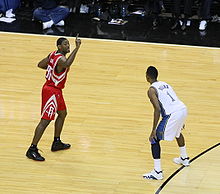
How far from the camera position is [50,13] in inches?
514

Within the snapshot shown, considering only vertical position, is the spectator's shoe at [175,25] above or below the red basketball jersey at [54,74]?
below

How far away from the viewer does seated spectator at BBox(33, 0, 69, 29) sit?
13.0 m

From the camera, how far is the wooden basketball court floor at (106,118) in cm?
765

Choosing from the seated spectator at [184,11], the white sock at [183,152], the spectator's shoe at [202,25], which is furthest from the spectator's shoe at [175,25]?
the white sock at [183,152]

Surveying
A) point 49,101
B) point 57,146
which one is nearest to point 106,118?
point 57,146

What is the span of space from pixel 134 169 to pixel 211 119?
1.80 m

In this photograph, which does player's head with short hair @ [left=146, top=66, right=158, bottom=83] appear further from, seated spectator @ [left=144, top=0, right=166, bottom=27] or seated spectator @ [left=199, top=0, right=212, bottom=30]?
seated spectator @ [left=144, top=0, right=166, bottom=27]

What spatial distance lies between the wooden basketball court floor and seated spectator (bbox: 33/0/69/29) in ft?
2.41

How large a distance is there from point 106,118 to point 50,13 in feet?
14.6

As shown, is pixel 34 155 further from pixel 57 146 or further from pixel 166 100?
pixel 166 100

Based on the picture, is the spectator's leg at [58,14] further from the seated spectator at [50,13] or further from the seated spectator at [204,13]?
the seated spectator at [204,13]

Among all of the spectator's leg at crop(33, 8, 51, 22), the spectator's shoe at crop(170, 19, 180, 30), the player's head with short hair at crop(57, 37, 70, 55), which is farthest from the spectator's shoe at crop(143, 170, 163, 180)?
the spectator's leg at crop(33, 8, 51, 22)

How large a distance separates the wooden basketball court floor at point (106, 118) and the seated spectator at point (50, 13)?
28.9 inches

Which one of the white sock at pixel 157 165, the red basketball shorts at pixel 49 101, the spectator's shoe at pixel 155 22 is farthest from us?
the spectator's shoe at pixel 155 22
